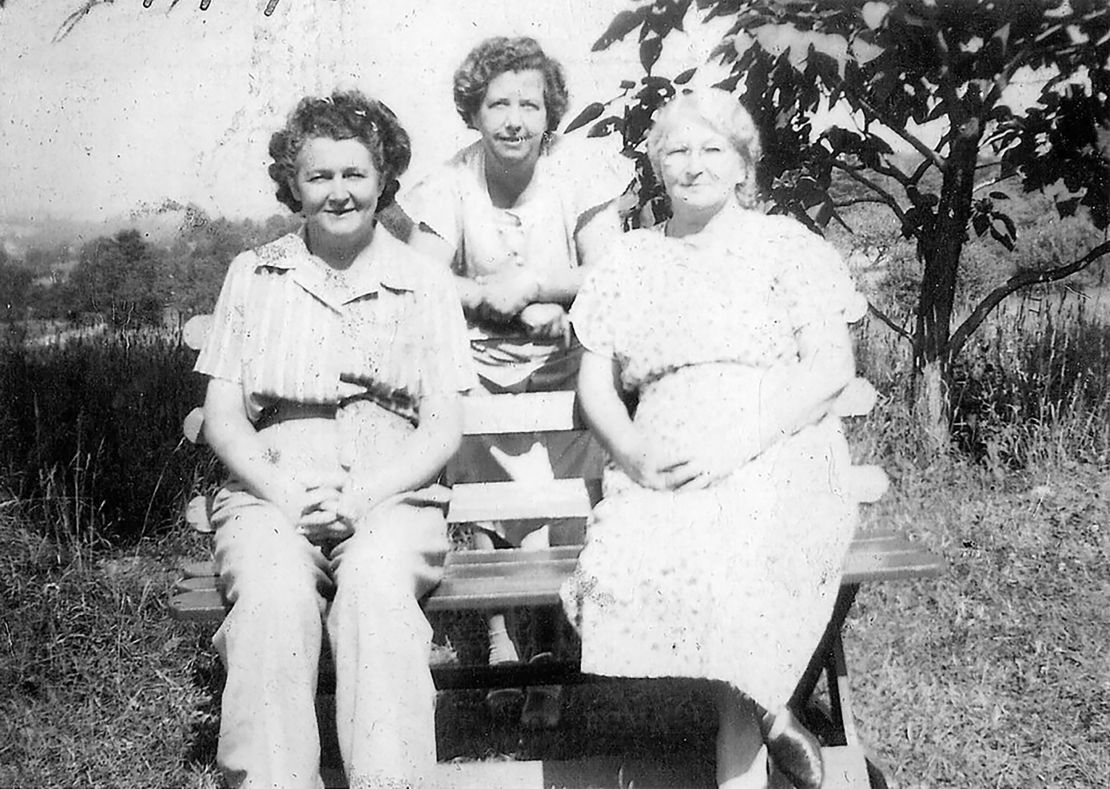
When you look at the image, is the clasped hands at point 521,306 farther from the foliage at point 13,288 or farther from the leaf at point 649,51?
the foliage at point 13,288

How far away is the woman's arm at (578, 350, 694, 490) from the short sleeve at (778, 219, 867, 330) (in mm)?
476

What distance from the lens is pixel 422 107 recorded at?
10.3 feet

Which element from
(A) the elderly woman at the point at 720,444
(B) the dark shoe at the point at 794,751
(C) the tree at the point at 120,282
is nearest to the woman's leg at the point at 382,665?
(A) the elderly woman at the point at 720,444

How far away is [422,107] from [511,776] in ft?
6.07

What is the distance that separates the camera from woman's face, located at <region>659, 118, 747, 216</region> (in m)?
2.69

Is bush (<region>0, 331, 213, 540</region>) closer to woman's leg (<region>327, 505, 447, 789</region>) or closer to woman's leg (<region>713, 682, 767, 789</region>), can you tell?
woman's leg (<region>327, 505, 447, 789</region>)

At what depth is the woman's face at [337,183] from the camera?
8.69 ft

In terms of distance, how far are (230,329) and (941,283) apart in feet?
7.75

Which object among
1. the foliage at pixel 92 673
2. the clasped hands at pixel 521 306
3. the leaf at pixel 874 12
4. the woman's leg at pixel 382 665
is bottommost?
the foliage at pixel 92 673

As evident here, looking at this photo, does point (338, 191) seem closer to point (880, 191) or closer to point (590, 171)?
point (590, 171)

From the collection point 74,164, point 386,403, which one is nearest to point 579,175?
point 386,403

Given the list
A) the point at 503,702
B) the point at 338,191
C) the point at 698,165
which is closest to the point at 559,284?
the point at 698,165

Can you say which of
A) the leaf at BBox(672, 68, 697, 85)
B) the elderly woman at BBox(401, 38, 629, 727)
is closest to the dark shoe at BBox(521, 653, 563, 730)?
the elderly woman at BBox(401, 38, 629, 727)

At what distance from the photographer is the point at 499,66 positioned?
3.05 meters
